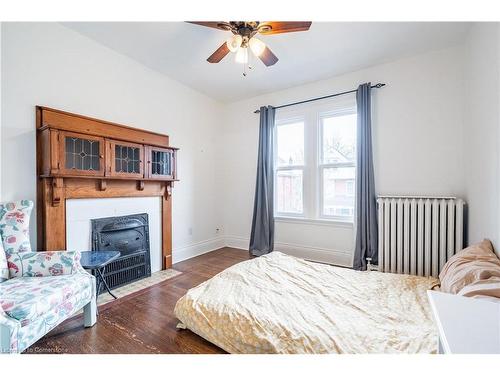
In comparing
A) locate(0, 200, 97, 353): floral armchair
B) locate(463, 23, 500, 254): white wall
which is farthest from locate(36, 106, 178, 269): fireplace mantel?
locate(463, 23, 500, 254): white wall

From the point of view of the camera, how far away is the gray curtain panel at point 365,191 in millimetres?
2699

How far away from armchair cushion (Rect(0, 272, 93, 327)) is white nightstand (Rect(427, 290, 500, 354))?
1.96 metres

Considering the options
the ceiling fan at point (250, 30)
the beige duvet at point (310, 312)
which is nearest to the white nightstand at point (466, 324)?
the beige duvet at point (310, 312)

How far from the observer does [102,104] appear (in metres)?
2.47

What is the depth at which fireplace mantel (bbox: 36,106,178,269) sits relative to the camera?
1.94m

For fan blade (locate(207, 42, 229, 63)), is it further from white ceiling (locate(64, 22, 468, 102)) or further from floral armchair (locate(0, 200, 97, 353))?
floral armchair (locate(0, 200, 97, 353))

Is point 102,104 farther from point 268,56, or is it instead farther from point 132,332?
point 132,332

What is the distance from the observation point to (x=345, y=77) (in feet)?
9.83

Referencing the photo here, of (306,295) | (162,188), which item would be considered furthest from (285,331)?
(162,188)

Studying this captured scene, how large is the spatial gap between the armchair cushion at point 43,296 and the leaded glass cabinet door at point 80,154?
943mm

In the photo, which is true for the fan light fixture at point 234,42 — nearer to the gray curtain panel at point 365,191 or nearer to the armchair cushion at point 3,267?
the gray curtain panel at point 365,191

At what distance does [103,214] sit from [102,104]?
4.11 feet

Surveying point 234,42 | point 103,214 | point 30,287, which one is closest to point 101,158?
point 103,214
